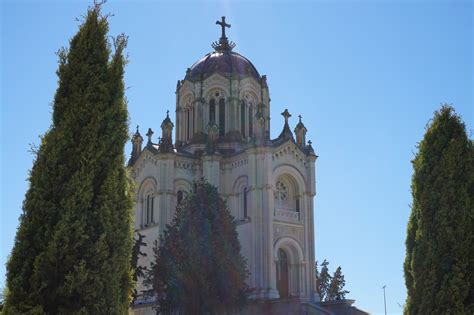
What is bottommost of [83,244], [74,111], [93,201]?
[83,244]

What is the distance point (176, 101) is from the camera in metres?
46.2

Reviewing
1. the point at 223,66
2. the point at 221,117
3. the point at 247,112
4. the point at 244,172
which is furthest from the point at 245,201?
the point at 223,66

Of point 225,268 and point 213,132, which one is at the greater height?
point 213,132

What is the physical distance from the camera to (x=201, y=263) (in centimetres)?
2809

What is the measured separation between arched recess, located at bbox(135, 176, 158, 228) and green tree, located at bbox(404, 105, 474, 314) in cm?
2546

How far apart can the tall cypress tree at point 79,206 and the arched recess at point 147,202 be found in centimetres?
2629

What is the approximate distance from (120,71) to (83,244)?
4.42m

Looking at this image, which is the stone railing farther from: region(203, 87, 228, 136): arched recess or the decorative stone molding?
region(203, 87, 228, 136): arched recess

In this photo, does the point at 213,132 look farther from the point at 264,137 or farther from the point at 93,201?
the point at 93,201

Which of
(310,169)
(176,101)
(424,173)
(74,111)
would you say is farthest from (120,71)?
(176,101)

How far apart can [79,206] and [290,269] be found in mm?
27919

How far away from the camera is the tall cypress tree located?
12883 millimetres

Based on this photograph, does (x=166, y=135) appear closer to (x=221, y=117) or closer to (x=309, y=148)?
(x=221, y=117)

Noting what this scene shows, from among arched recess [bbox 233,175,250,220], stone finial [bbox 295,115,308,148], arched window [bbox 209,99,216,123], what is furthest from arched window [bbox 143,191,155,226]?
stone finial [bbox 295,115,308,148]
